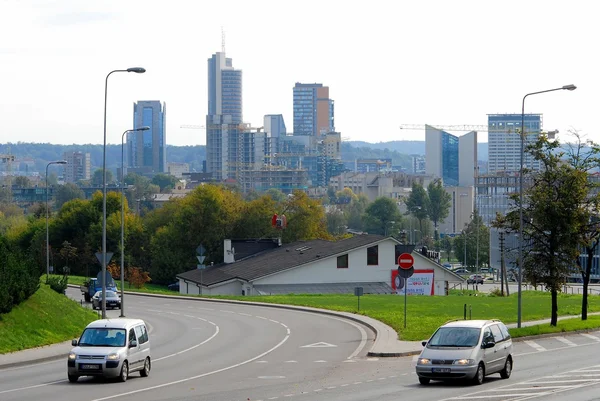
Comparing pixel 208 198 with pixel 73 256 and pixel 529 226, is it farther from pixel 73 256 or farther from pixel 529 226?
pixel 529 226

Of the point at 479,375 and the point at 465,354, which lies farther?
the point at 479,375

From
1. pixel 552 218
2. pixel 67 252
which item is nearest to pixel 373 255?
pixel 67 252

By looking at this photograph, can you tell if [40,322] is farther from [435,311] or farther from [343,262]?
[343,262]

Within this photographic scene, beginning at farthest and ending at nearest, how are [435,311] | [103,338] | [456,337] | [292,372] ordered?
[435,311] < [292,372] < [103,338] < [456,337]

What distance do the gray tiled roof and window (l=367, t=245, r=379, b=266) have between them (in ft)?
1.65

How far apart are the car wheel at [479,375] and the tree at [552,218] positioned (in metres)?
14.3

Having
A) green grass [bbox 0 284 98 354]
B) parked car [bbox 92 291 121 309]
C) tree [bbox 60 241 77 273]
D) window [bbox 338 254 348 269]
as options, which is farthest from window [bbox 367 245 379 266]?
green grass [bbox 0 284 98 354]

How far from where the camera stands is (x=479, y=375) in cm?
2566

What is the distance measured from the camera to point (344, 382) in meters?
26.3

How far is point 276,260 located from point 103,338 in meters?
53.0

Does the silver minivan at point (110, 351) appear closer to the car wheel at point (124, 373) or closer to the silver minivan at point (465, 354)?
the car wheel at point (124, 373)

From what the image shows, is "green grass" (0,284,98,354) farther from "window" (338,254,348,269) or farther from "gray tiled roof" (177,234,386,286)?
"window" (338,254,348,269)

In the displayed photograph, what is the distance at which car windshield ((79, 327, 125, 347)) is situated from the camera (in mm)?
26781

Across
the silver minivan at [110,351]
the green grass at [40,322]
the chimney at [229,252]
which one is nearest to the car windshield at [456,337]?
the silver minivan at [110,351]
